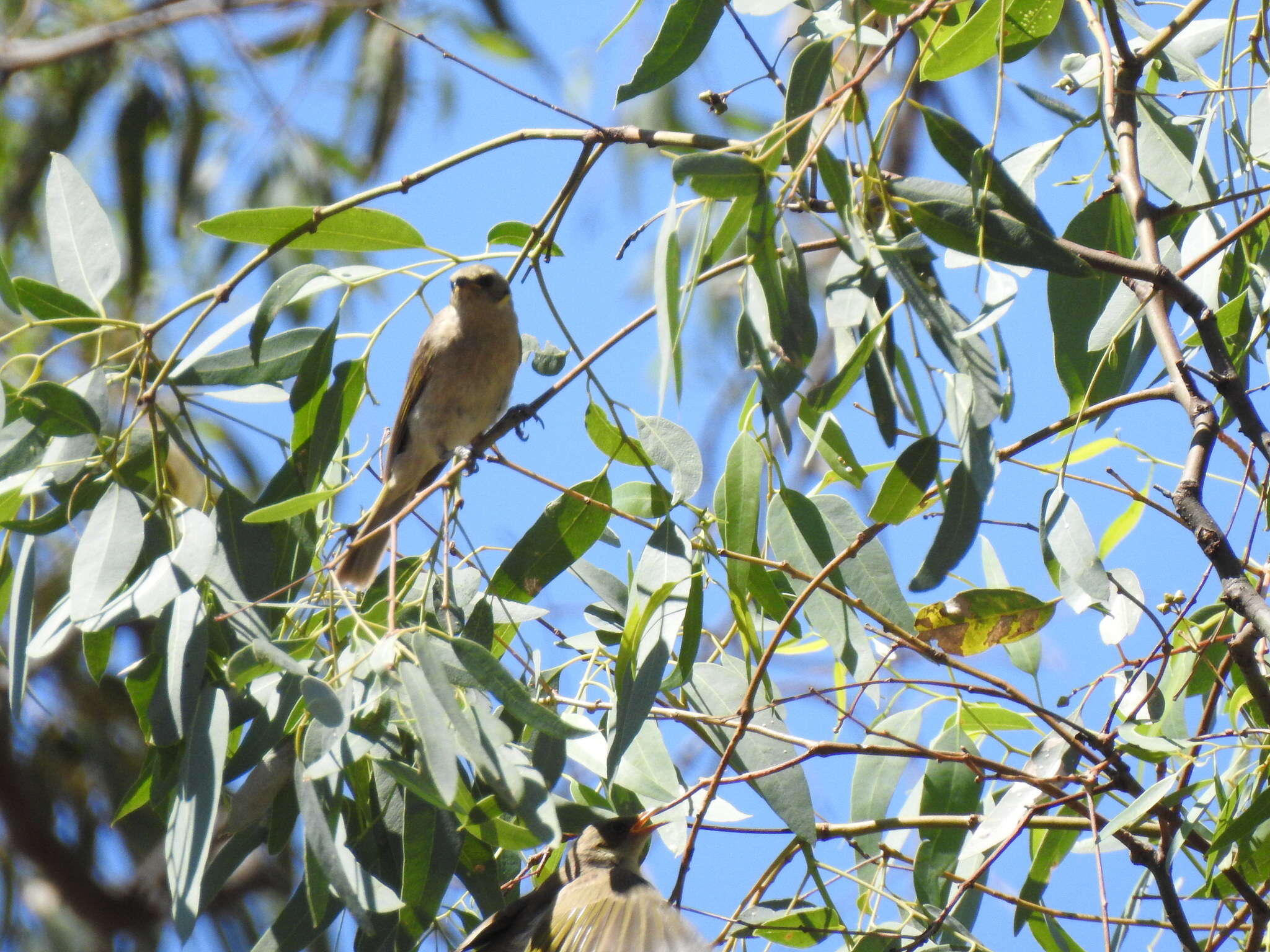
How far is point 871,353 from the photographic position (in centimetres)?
157

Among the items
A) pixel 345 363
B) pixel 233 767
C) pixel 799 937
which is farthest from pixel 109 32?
pixel 799 937

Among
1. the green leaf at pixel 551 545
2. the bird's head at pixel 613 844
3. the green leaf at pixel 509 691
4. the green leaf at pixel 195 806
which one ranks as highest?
the green leaf at pixel 551 545

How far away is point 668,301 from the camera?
4.67 feet

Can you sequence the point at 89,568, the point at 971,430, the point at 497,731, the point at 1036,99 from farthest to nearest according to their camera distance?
the point at 1036,99 < the point at 89,568 < the point at 497,731 < the point at 971,430

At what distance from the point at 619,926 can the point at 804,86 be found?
4.38 feet

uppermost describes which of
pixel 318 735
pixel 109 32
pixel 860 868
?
pixel 109 32

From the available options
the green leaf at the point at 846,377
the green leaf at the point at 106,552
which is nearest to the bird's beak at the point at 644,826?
the green leaf at the point at 846,377

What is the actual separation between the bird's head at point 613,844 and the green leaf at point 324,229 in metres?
1.07

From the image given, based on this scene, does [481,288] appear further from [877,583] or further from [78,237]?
[877,583]

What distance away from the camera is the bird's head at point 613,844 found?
2.31m

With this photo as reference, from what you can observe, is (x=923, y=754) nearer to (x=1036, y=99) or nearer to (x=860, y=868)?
(x=860, y=868)

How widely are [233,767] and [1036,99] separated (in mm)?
1433

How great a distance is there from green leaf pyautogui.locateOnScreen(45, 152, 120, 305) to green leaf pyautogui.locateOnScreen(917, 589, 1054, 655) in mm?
1283

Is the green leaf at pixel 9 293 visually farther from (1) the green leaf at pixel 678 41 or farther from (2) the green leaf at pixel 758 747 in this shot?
(2) the green leaf at pixel 758 747
